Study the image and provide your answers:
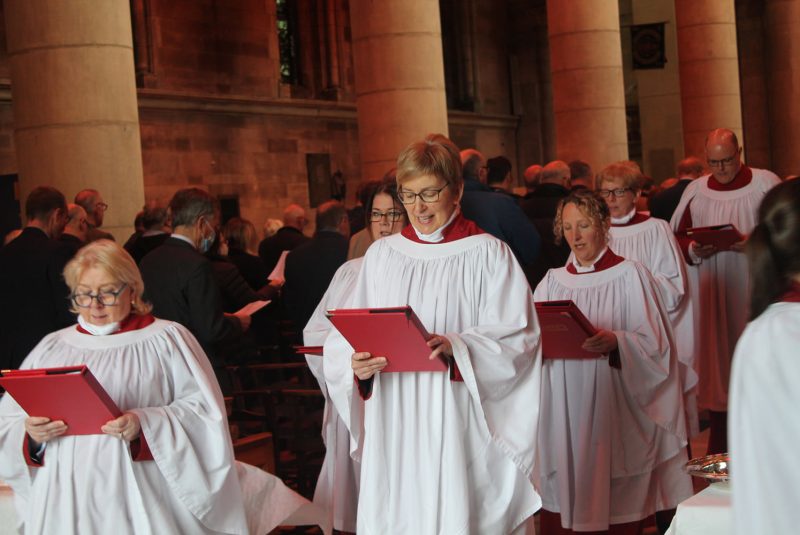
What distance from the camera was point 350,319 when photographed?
13.4 feet

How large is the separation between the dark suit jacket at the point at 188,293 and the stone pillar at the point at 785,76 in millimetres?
18842

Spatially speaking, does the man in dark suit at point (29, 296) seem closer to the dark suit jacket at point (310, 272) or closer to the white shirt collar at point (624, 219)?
the dark suit jacket at point (310, 272)

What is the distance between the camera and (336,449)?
5930 mm

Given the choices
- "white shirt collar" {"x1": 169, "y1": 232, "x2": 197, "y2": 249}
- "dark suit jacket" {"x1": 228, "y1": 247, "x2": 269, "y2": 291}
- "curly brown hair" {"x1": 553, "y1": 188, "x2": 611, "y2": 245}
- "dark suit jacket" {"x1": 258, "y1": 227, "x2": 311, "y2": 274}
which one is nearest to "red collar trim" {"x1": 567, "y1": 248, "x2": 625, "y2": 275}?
"curly brown hair" {"x1": 553, "y1": 188, "x2": 611, "y2": 245}

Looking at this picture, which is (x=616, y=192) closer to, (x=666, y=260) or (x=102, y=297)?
(x=666, y=260)

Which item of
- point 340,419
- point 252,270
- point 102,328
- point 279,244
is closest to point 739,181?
point 252,270

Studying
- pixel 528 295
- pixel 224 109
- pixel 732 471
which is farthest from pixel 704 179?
pixel 224 109

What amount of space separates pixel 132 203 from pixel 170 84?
9.90 m

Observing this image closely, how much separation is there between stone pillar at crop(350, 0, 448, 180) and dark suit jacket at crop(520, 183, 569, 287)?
2899mm

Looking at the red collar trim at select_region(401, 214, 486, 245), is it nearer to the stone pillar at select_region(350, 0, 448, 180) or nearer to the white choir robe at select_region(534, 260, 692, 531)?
the white choir robe at select_region(534, 260, 692, 531)

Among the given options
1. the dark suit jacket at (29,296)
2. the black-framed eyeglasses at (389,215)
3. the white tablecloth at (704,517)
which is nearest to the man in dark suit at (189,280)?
the dark suit jacket at (29,296)

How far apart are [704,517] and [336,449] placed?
8.82ft

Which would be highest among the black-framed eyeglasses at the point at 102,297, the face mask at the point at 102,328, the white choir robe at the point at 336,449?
the black-framed eyeglasses at the point at 102,297

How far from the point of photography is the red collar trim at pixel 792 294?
2.52m
